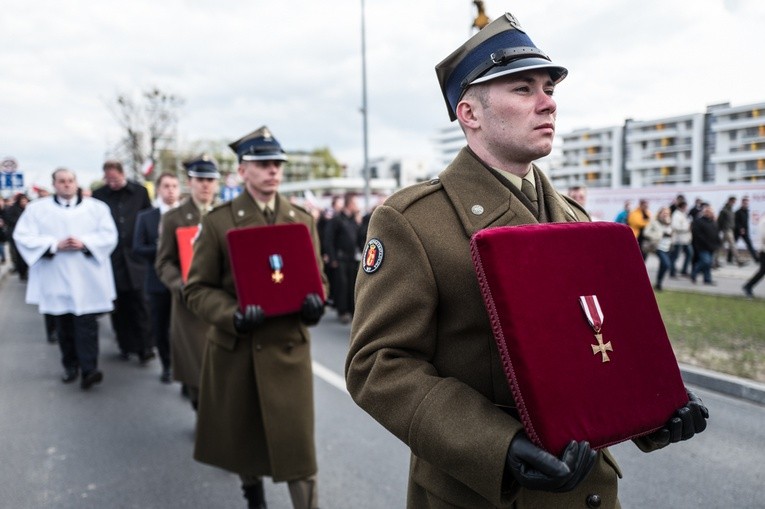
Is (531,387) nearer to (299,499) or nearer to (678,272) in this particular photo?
(299,499)

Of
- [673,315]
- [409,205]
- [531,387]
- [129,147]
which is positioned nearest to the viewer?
[531,387]

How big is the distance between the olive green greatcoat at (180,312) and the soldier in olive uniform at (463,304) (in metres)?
3.36

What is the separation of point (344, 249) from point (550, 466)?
9.20 m

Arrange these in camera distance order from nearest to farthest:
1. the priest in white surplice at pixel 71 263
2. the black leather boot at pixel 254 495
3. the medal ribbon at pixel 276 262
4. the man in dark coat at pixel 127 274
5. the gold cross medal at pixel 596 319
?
the gold cross medal at pixel 596 319 < the medal ribbon at pixel 276 262 < the black leather boot at pixel 254 495 < the priest in white surplice at pixel 71 263 < the man in dark coat at pixel 127 274

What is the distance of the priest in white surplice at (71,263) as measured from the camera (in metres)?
6.27

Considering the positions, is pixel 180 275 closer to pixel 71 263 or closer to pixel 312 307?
Result: pixel 312 307

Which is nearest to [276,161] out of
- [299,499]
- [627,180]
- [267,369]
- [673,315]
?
[267,369]

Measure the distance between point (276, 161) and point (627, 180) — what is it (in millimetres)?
130086

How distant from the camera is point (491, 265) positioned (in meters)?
1.34

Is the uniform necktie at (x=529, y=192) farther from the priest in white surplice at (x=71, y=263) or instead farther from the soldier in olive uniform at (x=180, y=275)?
the priest in white surplice at (x=71, y=263)

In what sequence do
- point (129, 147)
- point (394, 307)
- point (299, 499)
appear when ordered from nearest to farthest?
point (394, 307) → point (299, 499) → point (129, 147)

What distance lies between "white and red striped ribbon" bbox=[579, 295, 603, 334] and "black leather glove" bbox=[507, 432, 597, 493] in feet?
0.85

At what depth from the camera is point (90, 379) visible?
6.22 metres

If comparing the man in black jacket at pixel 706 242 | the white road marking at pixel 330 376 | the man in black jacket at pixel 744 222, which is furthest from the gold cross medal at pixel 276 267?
the man in black jacket at pixel 744 222
